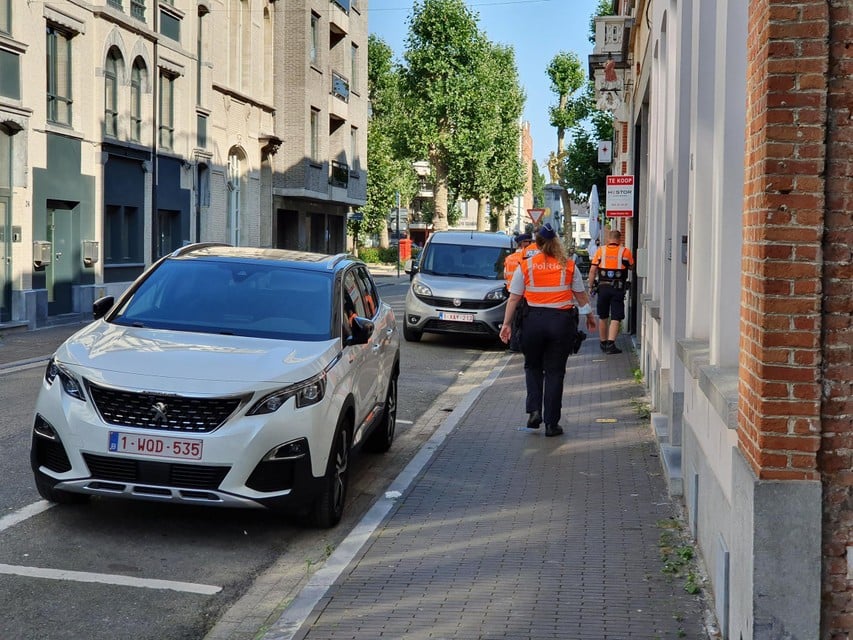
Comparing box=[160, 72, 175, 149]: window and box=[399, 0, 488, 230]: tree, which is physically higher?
box=[399, 0, 488, 230]: tree

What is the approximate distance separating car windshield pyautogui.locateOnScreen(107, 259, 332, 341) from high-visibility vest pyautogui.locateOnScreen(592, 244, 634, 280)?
32.7 ft

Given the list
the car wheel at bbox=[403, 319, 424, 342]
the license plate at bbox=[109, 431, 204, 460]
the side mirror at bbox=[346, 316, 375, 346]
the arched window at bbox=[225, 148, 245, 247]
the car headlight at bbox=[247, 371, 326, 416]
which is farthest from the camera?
the arched window at bbox=[225, 148, 245, 247]

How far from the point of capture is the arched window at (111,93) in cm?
2623

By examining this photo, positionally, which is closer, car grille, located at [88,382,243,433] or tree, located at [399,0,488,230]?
car grille, located at [88,382,243,433]

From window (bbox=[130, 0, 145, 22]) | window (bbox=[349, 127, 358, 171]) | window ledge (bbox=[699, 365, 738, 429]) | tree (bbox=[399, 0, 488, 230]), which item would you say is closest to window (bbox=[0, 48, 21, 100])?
window (bbox=[130, 0, 145, 22])

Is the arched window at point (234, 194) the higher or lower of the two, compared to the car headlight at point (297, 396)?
higher

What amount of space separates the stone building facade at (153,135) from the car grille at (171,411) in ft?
52.7

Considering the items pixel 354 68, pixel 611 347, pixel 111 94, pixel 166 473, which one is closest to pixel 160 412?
pixel 166 473

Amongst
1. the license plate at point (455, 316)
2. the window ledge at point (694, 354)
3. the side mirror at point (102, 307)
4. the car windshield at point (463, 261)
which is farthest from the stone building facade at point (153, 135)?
the window ledge at point (694, 354)

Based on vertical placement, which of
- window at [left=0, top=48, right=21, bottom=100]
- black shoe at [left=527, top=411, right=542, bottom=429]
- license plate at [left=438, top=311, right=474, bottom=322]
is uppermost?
window at [left=0, top=48, right=21, bottom=100]

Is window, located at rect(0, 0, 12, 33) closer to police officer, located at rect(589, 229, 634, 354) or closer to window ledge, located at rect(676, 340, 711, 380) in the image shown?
police officer, located at rect(589, 229, 634, 354)

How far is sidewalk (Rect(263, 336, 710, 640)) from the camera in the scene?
5.09 metres

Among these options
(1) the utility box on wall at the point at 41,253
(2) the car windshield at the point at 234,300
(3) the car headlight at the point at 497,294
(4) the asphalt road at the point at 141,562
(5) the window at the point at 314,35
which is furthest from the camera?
(5) the window at the point at 314,35

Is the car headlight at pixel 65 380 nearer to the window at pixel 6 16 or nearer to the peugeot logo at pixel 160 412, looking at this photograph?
the peugeot logo at pixel 160 412
